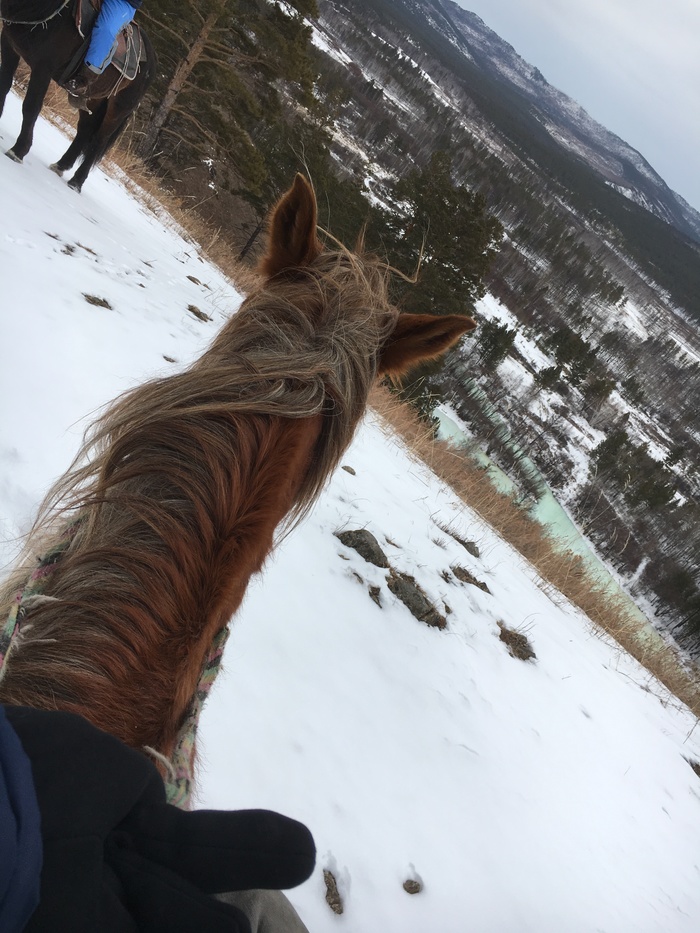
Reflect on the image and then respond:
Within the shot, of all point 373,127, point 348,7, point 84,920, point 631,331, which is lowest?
point 84,920

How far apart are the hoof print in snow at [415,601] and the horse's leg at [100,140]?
15.7 feet

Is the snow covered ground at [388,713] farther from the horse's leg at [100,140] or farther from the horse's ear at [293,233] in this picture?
the horse's ear at [293,233]

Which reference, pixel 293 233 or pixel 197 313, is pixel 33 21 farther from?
pixel 293 233

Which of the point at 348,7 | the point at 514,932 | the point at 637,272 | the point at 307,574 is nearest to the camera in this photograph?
the point at 514,932

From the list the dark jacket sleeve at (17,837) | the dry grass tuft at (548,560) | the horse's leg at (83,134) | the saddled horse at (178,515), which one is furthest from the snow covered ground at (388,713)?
the dry grass tuft at (548,560)

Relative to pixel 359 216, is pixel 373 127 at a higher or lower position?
higher

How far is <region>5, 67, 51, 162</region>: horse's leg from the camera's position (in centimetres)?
396

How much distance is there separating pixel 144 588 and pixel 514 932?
1.99 m

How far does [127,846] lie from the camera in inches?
23.7

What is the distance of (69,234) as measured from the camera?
12.0 ft

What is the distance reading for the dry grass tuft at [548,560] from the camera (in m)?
6.06

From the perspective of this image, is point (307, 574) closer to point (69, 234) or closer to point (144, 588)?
point (144, 588)

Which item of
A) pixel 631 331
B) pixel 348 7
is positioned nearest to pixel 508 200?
pixel 631 331

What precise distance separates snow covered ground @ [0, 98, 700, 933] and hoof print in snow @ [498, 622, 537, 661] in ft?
0.26
